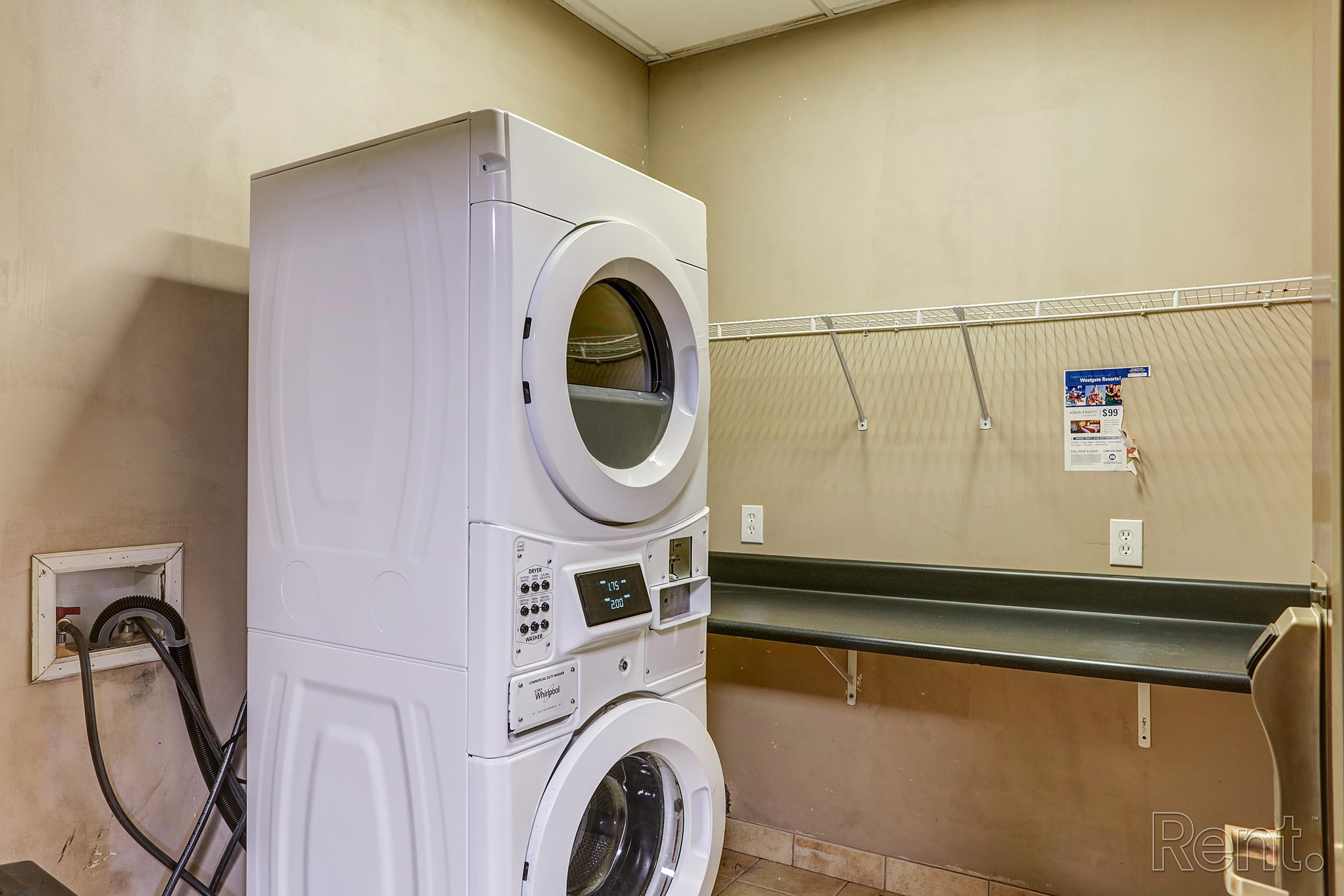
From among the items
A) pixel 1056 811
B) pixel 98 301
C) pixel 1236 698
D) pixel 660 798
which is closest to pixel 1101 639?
pixel 1236 698

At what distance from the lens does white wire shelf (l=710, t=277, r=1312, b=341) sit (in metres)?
2.00

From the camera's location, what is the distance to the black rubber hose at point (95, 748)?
142cm

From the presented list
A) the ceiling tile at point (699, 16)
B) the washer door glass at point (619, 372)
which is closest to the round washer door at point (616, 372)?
the washer door glass at point (619, 372)

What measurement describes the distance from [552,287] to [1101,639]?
144 cm

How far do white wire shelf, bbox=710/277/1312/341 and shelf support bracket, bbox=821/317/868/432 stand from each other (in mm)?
35

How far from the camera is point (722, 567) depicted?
2.74m

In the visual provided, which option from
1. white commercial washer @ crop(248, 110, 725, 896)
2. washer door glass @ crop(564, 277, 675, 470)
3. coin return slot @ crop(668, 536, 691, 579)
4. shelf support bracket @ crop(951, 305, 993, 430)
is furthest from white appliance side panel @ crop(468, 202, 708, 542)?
shelf support bracket @ crop(951, 305, 993, 430)

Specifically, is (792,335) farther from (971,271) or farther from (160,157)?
(160,157)

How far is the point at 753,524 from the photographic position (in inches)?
107

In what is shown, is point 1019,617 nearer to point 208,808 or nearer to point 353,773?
point 353,773

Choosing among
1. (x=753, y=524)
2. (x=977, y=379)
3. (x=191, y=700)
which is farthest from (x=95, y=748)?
(x=977, y=379)

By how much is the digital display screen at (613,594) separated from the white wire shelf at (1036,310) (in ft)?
3.70

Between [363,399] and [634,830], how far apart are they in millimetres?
1041

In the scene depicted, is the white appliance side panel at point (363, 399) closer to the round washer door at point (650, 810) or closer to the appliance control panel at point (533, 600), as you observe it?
the appliance control panel at point (533, 600)
